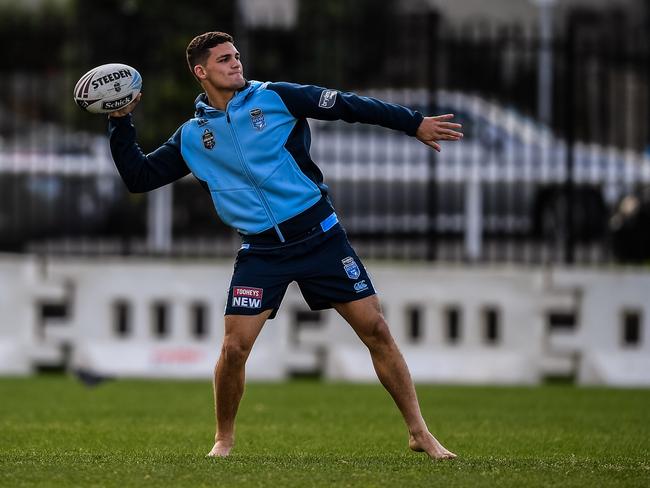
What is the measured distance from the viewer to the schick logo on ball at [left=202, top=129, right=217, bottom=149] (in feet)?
24.0

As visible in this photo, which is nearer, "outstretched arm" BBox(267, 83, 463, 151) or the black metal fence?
"outstretched arm" BBox(267, 83, 463, 151)

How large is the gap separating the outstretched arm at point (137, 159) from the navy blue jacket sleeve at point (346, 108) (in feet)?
2.22

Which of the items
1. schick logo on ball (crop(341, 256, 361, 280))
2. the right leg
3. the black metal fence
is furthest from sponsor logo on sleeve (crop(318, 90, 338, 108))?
the black metal fence

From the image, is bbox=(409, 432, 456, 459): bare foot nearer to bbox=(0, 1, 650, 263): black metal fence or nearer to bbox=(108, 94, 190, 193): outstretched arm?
bbox=(108, 94, 190, 193): outstretched arm

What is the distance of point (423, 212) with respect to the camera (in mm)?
16891

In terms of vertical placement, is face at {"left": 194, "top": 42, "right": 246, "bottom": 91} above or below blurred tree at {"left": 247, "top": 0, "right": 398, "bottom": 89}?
below

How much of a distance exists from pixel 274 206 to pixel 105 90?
1.02 m

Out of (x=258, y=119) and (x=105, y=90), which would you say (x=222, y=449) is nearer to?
(x=258, y=119)

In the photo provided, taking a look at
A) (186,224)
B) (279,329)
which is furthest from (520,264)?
(186,224)

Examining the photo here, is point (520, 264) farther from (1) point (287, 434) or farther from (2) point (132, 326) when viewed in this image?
(1) point (287, 434)

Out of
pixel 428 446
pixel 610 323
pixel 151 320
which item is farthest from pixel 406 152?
pixel 428 446

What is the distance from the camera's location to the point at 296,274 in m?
7.30

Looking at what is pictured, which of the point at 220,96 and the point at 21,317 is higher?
the point at 220,96

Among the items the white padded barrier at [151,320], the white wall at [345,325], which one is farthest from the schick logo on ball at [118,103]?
the white padded barrier at [151,320]
